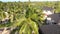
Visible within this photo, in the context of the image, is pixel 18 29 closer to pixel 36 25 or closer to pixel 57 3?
pixel 36 25

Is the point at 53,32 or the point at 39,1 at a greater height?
the point at 39,1

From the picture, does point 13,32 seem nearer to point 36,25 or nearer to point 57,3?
point 36,25

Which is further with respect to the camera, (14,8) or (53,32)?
(14,8)

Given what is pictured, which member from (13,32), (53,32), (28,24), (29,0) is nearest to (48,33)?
(53,32)

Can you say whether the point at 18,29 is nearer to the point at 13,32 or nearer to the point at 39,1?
the point at 13,32

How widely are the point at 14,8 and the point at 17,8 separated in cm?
20

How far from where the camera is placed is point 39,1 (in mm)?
11672

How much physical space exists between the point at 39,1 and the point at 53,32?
657cm

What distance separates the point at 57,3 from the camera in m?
11.6

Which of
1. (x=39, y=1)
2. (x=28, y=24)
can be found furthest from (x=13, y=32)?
(x=39, y=1)

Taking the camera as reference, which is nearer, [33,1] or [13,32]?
[13,32]

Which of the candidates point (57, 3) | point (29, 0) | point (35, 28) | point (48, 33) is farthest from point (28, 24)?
point (57, 3)

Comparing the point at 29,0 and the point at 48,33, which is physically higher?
the point at 29,0

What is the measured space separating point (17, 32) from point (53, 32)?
1.13 m
